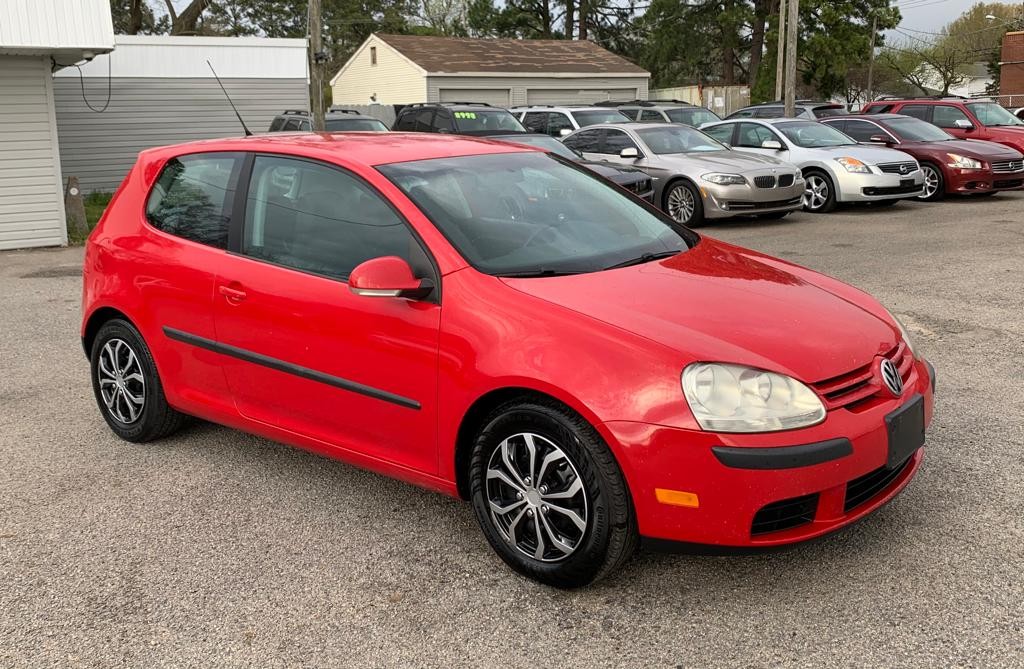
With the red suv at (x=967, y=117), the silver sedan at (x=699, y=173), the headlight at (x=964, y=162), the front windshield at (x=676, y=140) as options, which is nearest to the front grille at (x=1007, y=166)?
the headlight at (x=964, y=162)

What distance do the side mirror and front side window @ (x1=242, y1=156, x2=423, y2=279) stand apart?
14 centimetres

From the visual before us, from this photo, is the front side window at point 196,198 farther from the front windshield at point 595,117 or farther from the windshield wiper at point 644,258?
the front windshield at point 595,117

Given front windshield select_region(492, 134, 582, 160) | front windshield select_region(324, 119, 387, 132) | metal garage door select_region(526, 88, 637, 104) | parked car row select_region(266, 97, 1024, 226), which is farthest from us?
metal garage door select_region(526, 88, 637, 104)

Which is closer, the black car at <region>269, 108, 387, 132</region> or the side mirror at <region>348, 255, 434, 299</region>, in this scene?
the side mirror at <region>348, 255, 434, 299</region>

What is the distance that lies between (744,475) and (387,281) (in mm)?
1423

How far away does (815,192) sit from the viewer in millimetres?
14812

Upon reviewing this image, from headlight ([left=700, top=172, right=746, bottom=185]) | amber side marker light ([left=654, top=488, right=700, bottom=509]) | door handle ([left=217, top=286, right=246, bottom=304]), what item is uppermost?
door handle ([left=217, top=286, right=246, bottom=304])

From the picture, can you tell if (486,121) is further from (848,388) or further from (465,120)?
(848,388)

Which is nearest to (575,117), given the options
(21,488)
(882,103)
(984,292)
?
(882,103)

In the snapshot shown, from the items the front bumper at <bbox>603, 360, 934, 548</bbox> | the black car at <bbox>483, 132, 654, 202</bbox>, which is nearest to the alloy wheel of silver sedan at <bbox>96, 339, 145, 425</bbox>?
the front bumper at <bbox>603, 360, 934, 548</bbox>

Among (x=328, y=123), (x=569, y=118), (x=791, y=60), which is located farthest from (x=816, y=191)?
(x=328, y=123)

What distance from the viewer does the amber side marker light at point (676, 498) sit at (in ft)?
9.91

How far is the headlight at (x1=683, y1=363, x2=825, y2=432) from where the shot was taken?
301 cm

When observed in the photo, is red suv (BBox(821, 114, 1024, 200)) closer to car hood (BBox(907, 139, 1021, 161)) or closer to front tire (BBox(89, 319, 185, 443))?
car hood (BBox(907, 139, 1021, 161))
